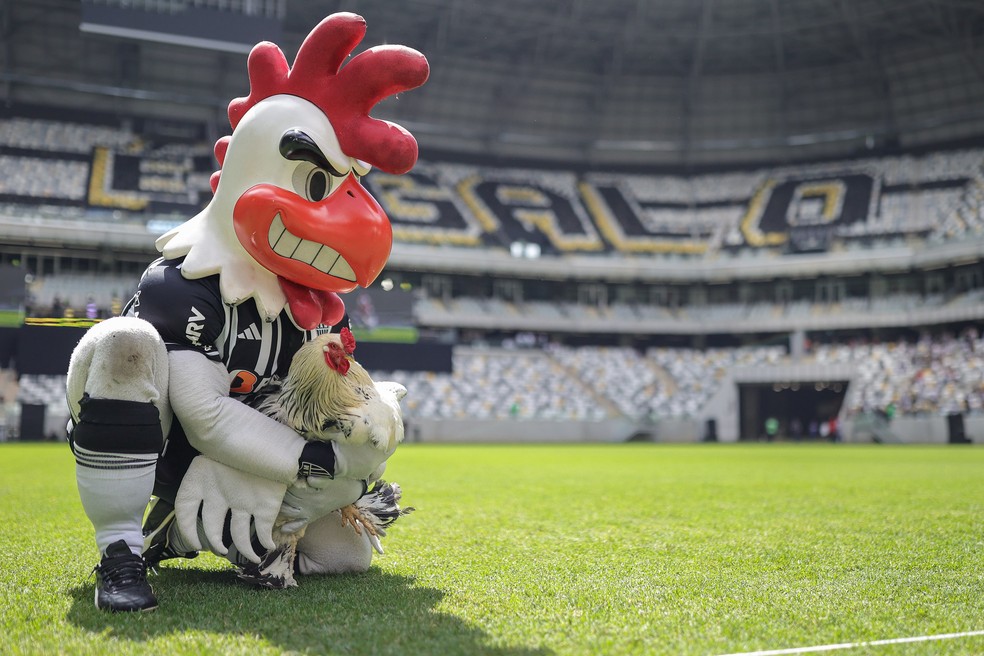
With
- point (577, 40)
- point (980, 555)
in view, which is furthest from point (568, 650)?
point (577, 40)

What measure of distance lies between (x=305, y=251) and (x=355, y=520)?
108 cm

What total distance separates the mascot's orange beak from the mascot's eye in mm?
35

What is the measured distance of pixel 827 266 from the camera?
32750 millimetres

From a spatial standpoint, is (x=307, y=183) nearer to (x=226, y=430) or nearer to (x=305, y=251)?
(x=305, y=251)

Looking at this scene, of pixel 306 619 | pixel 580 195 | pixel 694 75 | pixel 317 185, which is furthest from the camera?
pixel 580 195

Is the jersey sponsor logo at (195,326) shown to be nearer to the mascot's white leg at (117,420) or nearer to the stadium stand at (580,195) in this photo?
the mascot's white leg at (117,420)

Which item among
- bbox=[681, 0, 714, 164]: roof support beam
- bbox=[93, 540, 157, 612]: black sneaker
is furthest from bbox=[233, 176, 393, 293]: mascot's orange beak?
bbox=[681, 0, 714, 164]: roof support beam

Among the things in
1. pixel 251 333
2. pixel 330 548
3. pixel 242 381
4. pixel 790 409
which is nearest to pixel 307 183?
pixel 251 333

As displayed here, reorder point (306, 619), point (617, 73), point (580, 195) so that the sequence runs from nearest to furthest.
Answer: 1. point (306, 619)
2. point (617, 73)
3. point (580, 195)

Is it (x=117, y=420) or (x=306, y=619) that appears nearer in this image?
(x=306, y=619)

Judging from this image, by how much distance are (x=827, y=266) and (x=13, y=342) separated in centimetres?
2956

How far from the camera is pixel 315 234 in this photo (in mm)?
3152

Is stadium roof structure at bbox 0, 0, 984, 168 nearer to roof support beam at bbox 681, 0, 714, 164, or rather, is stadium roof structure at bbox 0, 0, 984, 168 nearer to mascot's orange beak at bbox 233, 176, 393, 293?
roof support beam at bbox 681, 0, 714, 164

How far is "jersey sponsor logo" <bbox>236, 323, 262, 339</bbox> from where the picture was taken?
125 inches
